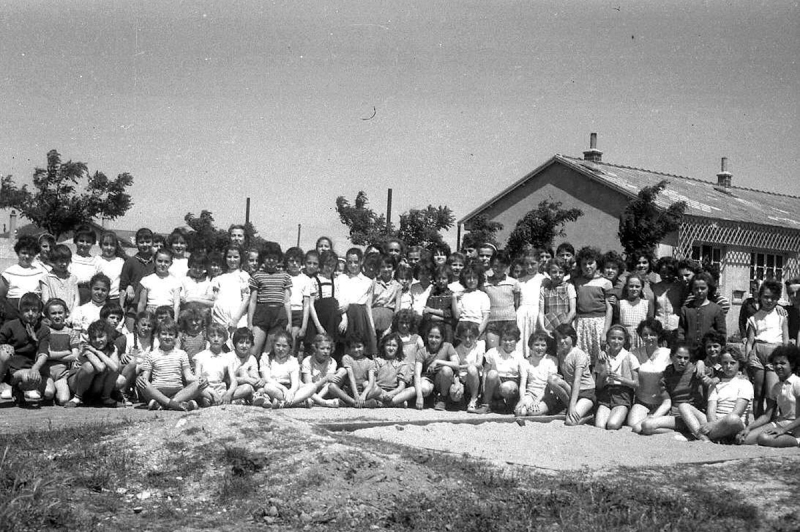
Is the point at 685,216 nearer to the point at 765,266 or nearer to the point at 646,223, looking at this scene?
the point at 646,223

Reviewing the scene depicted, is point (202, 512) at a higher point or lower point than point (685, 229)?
lower

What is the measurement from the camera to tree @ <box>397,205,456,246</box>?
878 inches

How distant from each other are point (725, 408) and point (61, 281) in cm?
708

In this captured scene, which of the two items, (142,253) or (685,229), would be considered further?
(685,229)

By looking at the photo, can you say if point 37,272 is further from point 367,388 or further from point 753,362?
point 753,362

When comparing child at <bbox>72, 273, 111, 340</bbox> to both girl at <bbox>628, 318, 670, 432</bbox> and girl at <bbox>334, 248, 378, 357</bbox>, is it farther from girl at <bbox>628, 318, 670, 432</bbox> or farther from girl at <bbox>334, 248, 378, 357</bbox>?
girl at <bbox>628, 318, 670, 432</bbox>

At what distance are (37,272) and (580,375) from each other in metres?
6.04

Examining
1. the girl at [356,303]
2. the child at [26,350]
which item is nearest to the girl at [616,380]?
the girl at [356,303]

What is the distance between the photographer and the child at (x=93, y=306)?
9.42 metres

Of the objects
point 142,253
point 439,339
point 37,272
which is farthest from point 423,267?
point 37,272

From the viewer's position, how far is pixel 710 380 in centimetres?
860

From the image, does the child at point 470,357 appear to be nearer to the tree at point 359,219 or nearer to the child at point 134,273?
the child at point 134,273

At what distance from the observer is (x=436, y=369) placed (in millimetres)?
9719

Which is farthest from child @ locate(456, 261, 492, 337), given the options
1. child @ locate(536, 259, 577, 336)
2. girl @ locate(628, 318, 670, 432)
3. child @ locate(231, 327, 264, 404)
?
child @ locate(231, 327, 264, 404)
